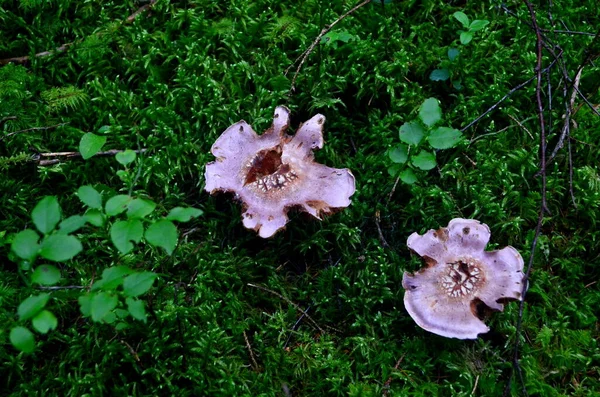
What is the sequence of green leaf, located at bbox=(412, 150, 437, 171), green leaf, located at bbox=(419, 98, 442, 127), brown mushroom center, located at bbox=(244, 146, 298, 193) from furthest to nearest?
brown mushroom center, located at bbox=(244, 146, 298, 193)
green leaf, located at bbox=(412, 150, 437, 171)
green leaf, located at bbox=(419, 98, 442, 127)

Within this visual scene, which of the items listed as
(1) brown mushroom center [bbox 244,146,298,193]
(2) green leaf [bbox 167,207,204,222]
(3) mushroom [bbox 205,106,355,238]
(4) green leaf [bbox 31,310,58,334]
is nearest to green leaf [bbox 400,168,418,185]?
(3) mushroom [bbox 205,106,355,238]

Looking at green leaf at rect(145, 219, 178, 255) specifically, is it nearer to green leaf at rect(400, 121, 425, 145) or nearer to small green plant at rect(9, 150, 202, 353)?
small green plant at rect(9, 150, 202, 353)

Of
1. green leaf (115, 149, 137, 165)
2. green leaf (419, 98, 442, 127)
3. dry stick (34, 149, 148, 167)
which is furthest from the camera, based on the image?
dry stick (34, 149, 148, 167)

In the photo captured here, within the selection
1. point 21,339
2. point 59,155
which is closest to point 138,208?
point 21,339

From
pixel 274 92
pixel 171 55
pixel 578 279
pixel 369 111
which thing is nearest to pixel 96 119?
pixel 171 55

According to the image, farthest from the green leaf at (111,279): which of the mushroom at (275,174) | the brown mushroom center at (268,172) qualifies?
the brown mushroom center at (268,172)

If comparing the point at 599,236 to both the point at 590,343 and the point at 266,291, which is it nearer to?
the point at 590,343
